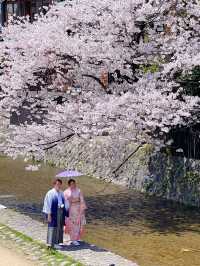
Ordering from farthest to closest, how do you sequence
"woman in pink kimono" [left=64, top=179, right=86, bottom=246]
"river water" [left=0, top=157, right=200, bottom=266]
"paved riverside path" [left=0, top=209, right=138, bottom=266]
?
"river water" [left=0, top=157, right=200, bottom=266]
"woman in pink kimono" [left=64, top=179, right=86, bottom=246]
"paved riverside path" [left=0, top=209, right=138, bottom=266]

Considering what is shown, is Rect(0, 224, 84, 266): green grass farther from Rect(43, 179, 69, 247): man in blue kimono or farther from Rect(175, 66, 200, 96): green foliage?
Rect(175, 66, 200, 96): green foliage

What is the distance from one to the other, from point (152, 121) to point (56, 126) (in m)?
3.38

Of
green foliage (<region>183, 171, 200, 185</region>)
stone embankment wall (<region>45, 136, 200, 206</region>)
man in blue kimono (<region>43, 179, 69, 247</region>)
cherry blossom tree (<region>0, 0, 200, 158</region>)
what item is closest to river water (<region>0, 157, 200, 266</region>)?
stone embankment wall (<region>45, 136, 200, 206</region>)

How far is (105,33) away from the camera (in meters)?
16.2

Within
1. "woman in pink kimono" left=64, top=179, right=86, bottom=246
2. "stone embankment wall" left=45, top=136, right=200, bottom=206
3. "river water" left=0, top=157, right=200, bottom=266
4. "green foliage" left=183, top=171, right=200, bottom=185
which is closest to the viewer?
"woman in pink kimono" left=64, top=179, right=86, bottom=246

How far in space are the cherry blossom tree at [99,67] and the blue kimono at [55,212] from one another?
150 inches

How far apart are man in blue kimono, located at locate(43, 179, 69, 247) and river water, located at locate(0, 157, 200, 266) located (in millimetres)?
1705

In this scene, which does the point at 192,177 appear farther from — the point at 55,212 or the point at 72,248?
the point at 55,212

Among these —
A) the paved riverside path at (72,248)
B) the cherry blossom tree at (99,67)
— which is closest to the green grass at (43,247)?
the paved riverside path at (72,248)

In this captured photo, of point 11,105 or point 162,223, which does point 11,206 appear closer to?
point 11,105

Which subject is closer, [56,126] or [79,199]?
[79,199]

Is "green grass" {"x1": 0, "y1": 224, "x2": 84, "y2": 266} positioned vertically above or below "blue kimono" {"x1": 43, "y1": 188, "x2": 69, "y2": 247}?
below

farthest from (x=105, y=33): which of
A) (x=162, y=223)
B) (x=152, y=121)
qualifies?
(x=162, y=223)

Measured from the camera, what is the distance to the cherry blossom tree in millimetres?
15336
